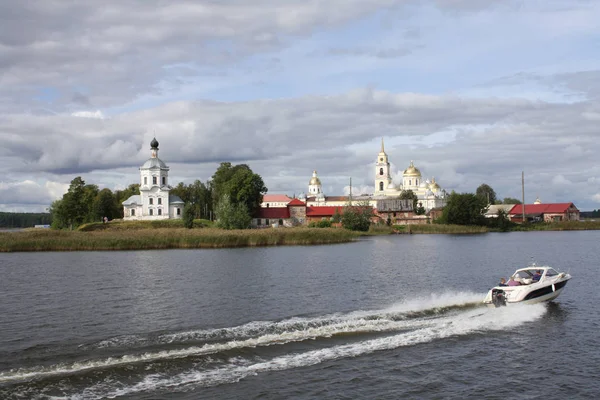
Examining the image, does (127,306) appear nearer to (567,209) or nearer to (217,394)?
(217,394)

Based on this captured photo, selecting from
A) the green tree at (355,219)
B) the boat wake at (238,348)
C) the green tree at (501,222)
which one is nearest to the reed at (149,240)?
the green tree at (355,219)

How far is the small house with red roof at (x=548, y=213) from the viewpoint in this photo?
158875 mm

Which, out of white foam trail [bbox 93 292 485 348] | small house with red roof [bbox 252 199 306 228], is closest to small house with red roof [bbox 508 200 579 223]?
small house with red roof [bbox 252 199 306 228]

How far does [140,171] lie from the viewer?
130m

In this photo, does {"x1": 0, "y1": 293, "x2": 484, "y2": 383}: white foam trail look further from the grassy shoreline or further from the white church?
the white church

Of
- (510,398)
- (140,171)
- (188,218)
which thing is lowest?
(510,398)

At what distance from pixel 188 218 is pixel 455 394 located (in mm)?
89251

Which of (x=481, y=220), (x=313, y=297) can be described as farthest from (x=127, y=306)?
(x=481, y=220)

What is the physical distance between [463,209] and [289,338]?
357 ft

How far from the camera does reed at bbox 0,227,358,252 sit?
71.2 meters

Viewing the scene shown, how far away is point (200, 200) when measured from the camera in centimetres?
15112

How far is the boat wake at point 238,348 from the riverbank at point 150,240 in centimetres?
4870

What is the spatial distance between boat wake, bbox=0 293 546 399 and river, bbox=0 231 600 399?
2.8 inches

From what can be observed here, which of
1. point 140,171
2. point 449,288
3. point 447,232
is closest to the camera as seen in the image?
point 449,288
